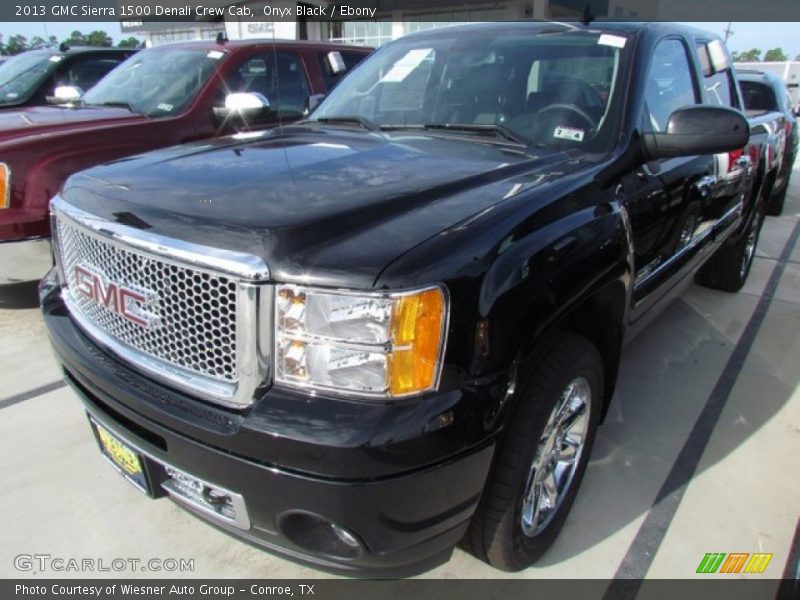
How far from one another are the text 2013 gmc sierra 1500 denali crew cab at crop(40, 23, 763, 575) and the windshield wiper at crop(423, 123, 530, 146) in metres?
0.02

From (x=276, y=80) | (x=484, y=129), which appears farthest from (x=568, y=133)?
(x=276, y=80)

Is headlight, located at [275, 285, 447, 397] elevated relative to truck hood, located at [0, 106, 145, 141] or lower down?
lower down

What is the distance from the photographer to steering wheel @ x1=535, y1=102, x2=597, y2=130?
97.7 inches

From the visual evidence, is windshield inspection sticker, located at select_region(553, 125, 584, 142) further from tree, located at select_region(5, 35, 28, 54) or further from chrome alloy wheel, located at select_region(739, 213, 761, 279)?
tree, located at select_region(5, 35, 28, 54)

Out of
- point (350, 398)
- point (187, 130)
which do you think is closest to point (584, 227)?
point (350, 398)

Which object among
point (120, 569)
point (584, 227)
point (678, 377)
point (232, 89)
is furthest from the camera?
point (232, 89)

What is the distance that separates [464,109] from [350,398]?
1.72 meters

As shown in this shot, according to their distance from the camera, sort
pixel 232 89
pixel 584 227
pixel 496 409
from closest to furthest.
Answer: pixel 496 409, pixel 584 227, pixel 232 89

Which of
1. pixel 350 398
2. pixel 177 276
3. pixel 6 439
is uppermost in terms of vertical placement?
pixel 177 276

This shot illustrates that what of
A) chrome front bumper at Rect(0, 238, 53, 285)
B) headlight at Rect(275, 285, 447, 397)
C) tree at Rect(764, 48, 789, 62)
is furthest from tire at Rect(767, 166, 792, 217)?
tree at Rect(764, 48, 789, 62)

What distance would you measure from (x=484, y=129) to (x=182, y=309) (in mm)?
Answer: 1517

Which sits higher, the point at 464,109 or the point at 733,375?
the point at 464,109

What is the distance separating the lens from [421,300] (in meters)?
1.45

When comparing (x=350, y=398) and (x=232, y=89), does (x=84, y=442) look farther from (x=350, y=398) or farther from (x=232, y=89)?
(x=232, y=89)
